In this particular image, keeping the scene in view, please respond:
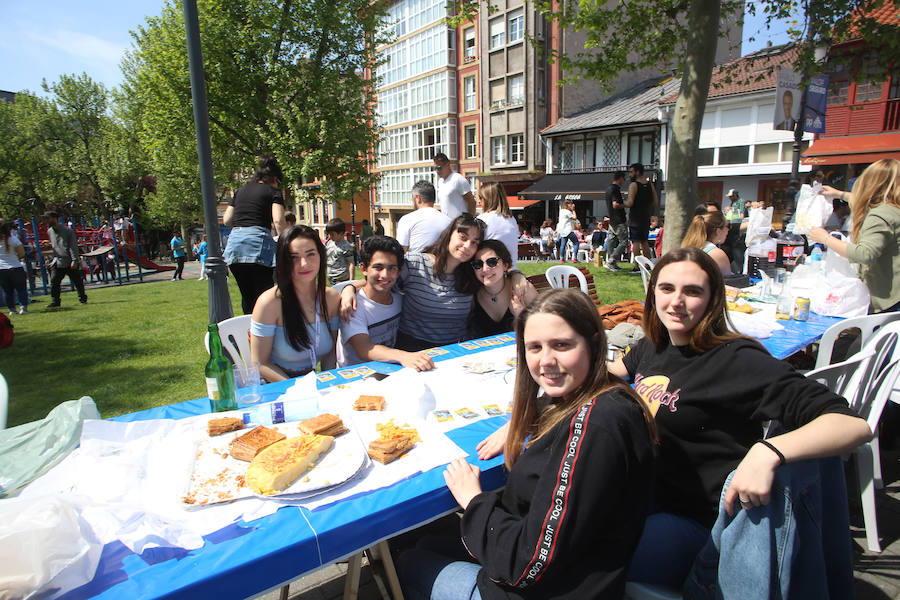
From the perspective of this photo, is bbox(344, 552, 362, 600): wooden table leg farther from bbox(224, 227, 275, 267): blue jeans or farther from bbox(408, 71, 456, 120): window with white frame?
bbox(408, 71, 456, 120): window with white frame

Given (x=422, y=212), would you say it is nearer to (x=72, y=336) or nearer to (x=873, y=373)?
(x=873, y=373)

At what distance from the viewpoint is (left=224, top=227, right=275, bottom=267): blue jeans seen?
205 inches

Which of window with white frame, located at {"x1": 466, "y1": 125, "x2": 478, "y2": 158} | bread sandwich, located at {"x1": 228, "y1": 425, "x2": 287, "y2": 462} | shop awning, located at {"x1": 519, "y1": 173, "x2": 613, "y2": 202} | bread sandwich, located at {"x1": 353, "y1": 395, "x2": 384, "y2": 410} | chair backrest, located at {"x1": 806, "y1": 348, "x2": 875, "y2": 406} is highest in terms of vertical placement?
window with white frame, located at {"x1": 466, "y1": 125, "x2": 478, "y2": 158}

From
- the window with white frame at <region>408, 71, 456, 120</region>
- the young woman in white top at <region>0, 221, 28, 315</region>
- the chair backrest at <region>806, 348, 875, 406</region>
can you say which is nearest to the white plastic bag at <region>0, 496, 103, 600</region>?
the chair backrest at <region>806, 348, 875, 406</region>

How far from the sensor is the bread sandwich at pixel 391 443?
176 cm

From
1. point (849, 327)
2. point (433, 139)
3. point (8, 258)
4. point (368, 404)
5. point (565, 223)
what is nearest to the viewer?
point (368, 404)

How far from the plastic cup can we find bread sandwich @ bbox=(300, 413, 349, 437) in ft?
1.71

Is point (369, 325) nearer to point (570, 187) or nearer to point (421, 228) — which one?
point (421, 228)

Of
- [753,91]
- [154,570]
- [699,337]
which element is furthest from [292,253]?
[753,91]

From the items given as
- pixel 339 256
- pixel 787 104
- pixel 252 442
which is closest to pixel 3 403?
pixel 252 442

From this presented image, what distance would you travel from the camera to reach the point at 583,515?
123cm

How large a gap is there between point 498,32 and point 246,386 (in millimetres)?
31704

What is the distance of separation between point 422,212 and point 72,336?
6476 mm

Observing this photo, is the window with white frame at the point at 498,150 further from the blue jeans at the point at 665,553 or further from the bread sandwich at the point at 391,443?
the blue jeans at the point at 665,553
